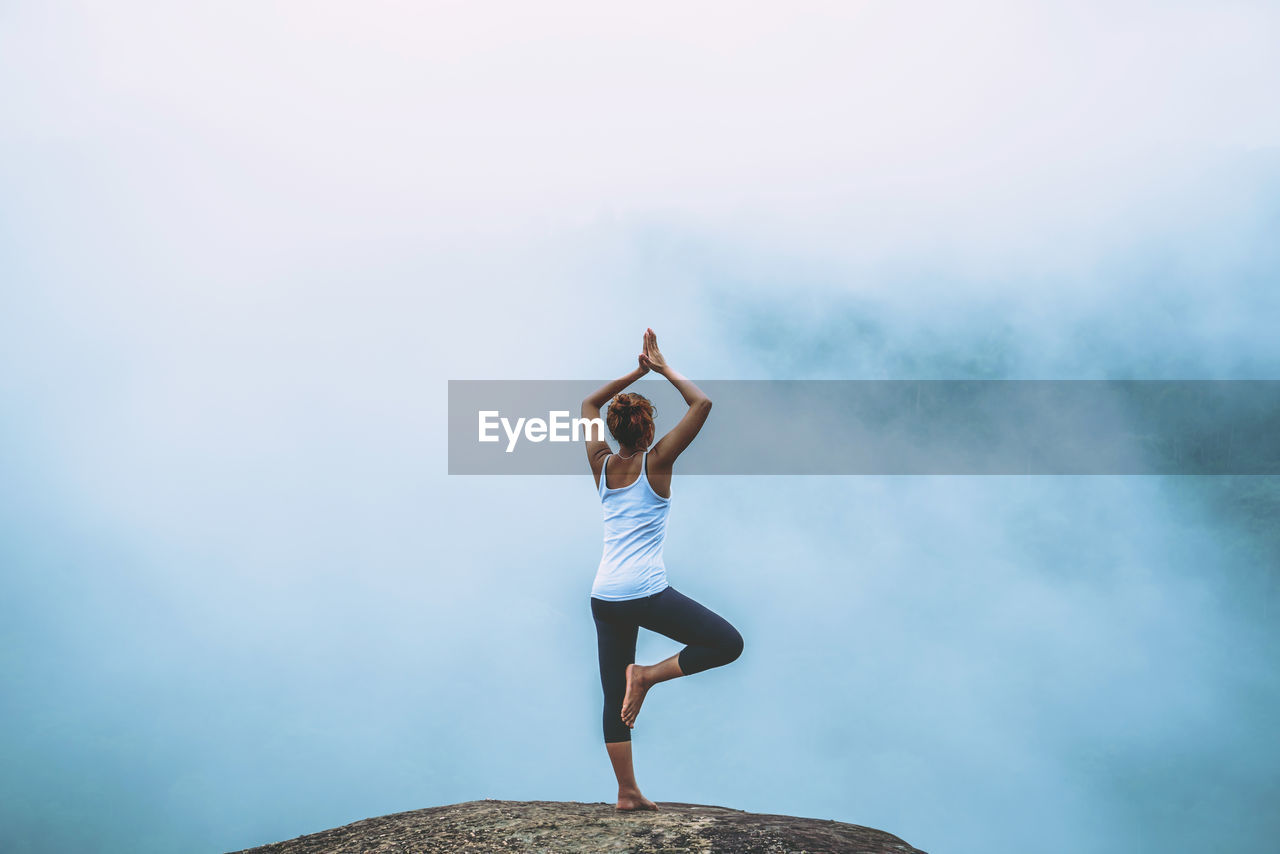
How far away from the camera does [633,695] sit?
19.5ft

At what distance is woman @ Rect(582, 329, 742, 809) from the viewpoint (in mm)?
5832

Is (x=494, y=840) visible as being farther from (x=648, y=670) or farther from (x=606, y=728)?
(x=648, y=670)

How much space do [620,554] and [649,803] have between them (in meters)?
1.89

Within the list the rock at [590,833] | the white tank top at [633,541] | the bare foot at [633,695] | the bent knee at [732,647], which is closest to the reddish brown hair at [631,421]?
the white tank top at [633,541]

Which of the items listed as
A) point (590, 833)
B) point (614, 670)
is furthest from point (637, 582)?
point (590, 833)

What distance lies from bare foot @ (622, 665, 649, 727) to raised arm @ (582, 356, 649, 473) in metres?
1.34

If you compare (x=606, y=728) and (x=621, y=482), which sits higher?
(x=621, y=482)

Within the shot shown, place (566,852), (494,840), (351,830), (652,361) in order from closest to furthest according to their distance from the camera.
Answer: (566,852), (494,840), (652,361), (351,830)

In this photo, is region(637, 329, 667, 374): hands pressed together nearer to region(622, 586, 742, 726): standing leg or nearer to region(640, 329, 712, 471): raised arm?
region(640, 329, 712, 471): raised arm

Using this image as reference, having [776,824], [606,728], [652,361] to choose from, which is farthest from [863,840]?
[652,361]

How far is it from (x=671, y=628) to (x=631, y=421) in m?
1.39

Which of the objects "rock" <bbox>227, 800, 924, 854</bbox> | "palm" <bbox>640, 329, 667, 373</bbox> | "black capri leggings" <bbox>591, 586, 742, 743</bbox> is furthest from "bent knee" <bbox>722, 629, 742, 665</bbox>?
"palm" <bbox>640, 329, 667, 373</bbox>

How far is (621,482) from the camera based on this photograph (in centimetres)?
591

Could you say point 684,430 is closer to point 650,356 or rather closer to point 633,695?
point 650,356
